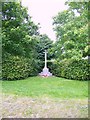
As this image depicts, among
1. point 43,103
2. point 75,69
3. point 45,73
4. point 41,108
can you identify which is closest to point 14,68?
point 45,73

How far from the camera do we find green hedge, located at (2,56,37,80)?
9.55 metres

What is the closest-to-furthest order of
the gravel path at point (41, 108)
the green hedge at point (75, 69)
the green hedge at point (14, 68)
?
the gravel path at point (41, 108) → the green hedge at point (14, 68) → the green hedge at point (75, 69)

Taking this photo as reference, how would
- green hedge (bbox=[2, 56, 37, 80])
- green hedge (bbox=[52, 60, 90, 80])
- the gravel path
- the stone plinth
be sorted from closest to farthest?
the gravel path → green hedge (bbox=[2, 56, 37, 80]) → green hedge (bbox=[52, 60, 90, 80]) → the stone plinth

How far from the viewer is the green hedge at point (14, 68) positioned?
9.55 metres

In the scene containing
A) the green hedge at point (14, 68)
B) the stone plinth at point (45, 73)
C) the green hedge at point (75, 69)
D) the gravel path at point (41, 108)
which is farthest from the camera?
the stone plinth at point (45, 73)

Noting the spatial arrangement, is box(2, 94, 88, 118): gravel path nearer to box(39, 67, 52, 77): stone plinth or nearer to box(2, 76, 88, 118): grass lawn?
box(2, 76, 88, 118): grass lawn

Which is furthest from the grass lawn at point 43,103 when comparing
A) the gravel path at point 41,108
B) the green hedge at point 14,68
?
the green hedge at point 14,68

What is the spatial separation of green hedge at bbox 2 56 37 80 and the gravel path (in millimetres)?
3011

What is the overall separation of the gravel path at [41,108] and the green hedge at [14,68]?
3011mm

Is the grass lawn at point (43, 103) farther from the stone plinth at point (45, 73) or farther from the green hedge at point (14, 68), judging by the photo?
the stone plinth at point (45, 73)

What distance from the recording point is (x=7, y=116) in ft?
15.6

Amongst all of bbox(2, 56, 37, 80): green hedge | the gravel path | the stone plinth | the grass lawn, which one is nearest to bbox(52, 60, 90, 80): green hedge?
the stone plinth

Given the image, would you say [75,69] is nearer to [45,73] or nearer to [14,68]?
[45,73]

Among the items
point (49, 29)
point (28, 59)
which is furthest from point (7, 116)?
point (49, 29)
